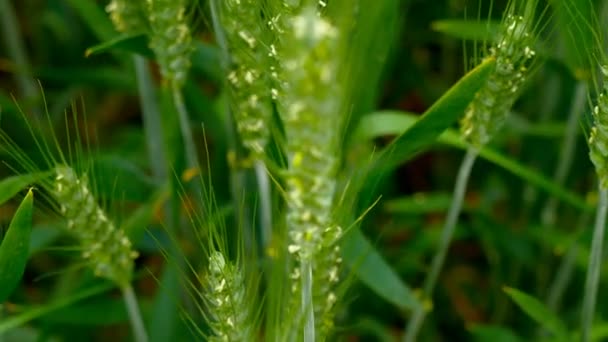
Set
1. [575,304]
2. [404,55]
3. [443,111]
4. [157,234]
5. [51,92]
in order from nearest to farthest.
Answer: [443,111] < [157,234] < [575,304] < [404,55] < [51,92]

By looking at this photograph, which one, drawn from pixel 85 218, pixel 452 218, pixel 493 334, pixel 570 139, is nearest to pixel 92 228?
pixel 85 218

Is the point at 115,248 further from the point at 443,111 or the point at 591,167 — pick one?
the point at 591,167

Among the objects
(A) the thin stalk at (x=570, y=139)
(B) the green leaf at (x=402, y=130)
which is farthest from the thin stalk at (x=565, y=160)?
(B) the green leaf at (x=402, y=130)

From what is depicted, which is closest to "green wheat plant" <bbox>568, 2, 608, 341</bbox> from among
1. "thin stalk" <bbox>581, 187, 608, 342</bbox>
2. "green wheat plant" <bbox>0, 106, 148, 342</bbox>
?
"thin stalk" <bbox>581, 187, 608, 342</bbox>

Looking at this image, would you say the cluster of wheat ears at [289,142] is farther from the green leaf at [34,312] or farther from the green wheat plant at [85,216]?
the green leaf at [34,312]

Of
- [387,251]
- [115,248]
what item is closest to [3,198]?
[115,248]

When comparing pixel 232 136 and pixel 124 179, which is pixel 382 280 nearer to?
pixel 232 136
